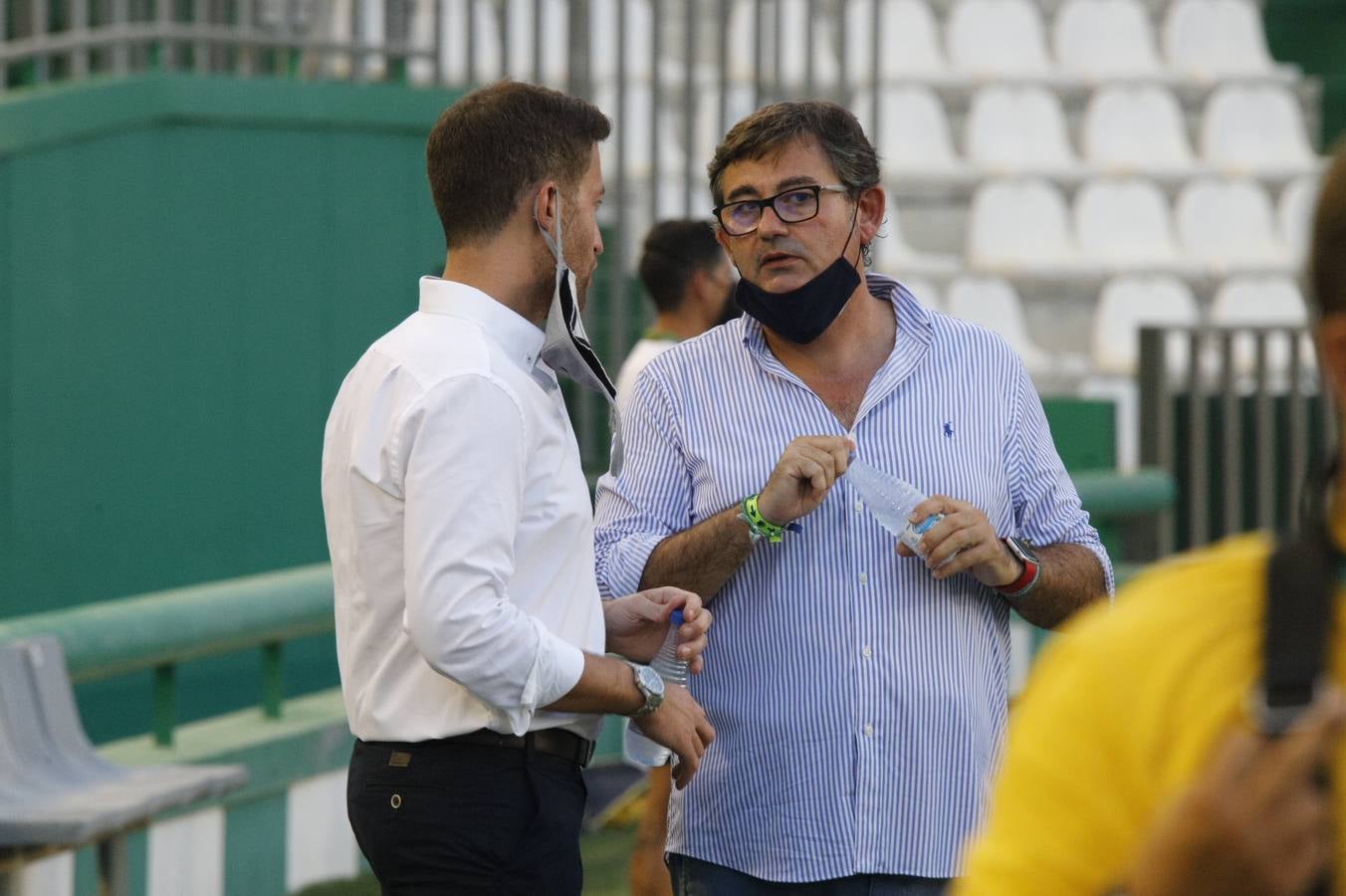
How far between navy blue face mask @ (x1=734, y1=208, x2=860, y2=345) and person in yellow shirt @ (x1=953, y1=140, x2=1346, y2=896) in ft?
4.49

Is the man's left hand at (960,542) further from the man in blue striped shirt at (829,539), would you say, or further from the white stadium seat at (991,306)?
the white stadium seat at (991,306)

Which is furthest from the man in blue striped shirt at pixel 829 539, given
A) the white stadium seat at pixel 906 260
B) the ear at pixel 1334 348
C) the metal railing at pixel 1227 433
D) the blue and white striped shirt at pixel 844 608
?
the white stadium seat at pixel 906 260

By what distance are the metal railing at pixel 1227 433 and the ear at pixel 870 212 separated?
481 centimetres

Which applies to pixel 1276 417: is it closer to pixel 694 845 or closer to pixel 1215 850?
pixel 694 845

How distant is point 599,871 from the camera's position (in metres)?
4.78

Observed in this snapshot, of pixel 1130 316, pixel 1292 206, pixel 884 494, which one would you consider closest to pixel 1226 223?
pixel 1292 206

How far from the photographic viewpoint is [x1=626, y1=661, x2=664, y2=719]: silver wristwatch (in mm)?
2359

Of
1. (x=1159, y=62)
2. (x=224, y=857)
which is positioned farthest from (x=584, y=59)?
(x=1159, y=62)

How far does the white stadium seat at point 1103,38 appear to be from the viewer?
1056 centimetres

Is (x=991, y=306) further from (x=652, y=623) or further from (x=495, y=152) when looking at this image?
(x=495, y=152)

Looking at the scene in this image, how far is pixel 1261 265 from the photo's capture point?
9594mm

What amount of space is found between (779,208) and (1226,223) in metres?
7.73

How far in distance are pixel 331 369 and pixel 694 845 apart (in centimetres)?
334

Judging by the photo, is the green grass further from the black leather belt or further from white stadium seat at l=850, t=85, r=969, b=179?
white stadium seat at l=850, t=85, r=969, b=179
